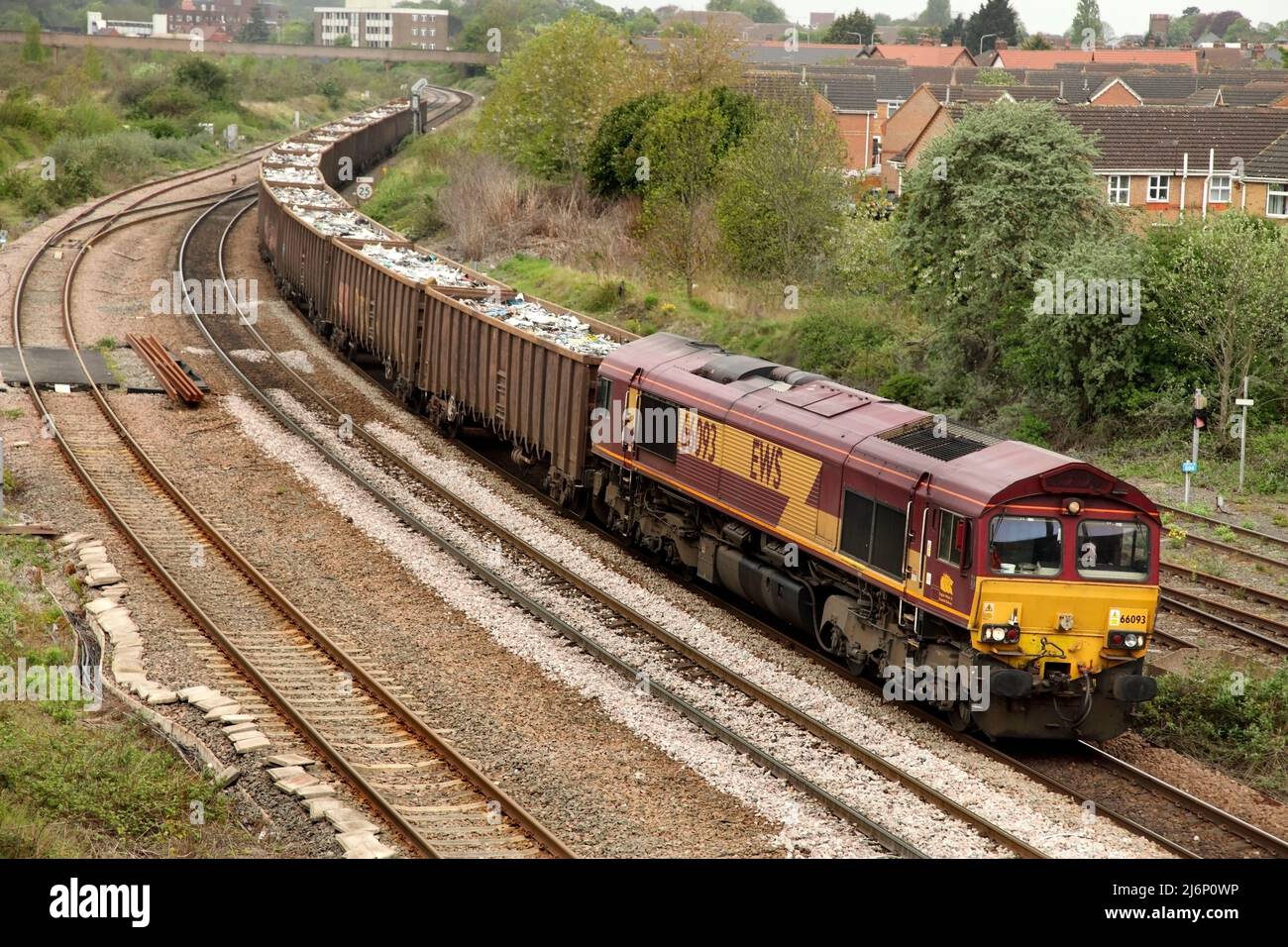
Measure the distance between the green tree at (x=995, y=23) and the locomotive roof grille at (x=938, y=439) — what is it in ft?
502

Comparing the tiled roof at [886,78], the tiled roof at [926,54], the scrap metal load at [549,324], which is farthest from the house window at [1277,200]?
the tiled roof at [926,54]

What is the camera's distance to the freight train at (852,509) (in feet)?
46.5

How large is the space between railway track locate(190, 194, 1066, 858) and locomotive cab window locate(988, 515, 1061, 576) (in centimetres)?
237

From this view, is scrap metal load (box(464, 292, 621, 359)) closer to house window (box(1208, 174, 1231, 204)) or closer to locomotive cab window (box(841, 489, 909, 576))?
locomotive cab window (box(841, 489, 909, 576))

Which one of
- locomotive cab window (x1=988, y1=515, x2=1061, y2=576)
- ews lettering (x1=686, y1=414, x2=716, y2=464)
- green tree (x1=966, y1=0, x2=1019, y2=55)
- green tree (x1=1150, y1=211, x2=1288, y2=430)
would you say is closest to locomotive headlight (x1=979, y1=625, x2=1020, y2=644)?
locomotive cab window (x1=988, y1=515, x2=1061, y2=576)

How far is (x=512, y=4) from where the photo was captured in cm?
16038

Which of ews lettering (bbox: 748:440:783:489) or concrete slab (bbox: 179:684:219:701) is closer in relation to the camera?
concrete slab (bbox: 179:684:219:701)

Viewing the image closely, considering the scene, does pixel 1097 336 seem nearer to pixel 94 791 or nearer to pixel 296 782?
pixel 296 782

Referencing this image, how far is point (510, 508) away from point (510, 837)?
11.7m

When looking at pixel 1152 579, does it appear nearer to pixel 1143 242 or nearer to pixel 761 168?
pixel 1143 242

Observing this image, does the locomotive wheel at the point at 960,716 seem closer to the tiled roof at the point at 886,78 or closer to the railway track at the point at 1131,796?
the railway track at the point at 1131,796

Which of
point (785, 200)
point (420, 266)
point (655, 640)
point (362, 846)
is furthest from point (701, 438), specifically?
point (785, 200)

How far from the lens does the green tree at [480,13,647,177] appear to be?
52.1 m
